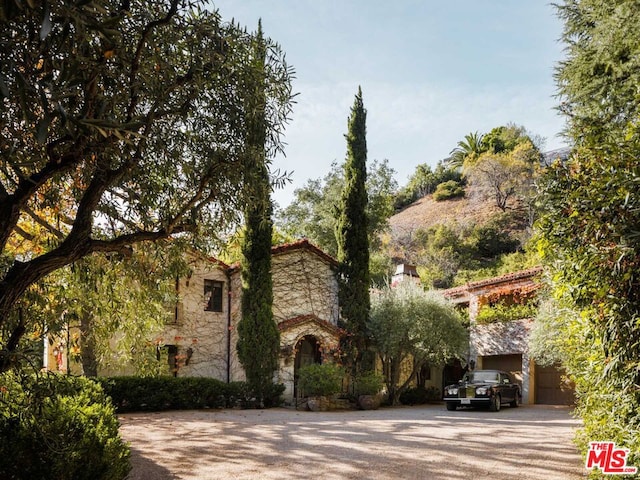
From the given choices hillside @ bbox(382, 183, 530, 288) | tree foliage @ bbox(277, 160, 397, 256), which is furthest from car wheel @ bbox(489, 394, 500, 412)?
hillside @ bbox(382, 183, 530, 288)

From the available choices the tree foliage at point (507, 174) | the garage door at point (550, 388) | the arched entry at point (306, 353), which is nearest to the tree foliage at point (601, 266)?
the arched entry at point (306, 353)

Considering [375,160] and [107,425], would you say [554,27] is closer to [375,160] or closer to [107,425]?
[107,425]

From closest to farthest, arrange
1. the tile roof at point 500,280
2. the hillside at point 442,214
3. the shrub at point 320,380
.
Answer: the shrub at point 320,380
the tile roof at point 500,280
the hillside at point 442,214

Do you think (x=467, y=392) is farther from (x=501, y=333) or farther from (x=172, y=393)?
(x=172, y=393)

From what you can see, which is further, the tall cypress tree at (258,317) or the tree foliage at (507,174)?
the tree foliage at (507,174)

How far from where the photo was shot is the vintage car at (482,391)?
1816 cm

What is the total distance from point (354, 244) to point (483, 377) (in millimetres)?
7081

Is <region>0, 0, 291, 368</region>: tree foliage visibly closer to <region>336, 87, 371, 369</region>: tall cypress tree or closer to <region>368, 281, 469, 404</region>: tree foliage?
<region>368, 281, 469, 404</region>: tree foliage

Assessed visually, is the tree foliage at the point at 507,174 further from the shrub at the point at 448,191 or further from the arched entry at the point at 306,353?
the arched entry at the point at 306,353

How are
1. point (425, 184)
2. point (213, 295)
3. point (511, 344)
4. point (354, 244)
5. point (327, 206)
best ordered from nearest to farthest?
point (354, 244) < point (213, 295) < point (511, 344) < point (327, 206) < point (425, 184)

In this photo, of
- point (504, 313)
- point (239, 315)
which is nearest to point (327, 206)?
point (239, 315)

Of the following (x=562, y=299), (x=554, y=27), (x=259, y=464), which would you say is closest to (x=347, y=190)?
(x=554, y=27)

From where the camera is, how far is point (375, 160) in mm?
32500

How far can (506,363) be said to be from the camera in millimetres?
24219
